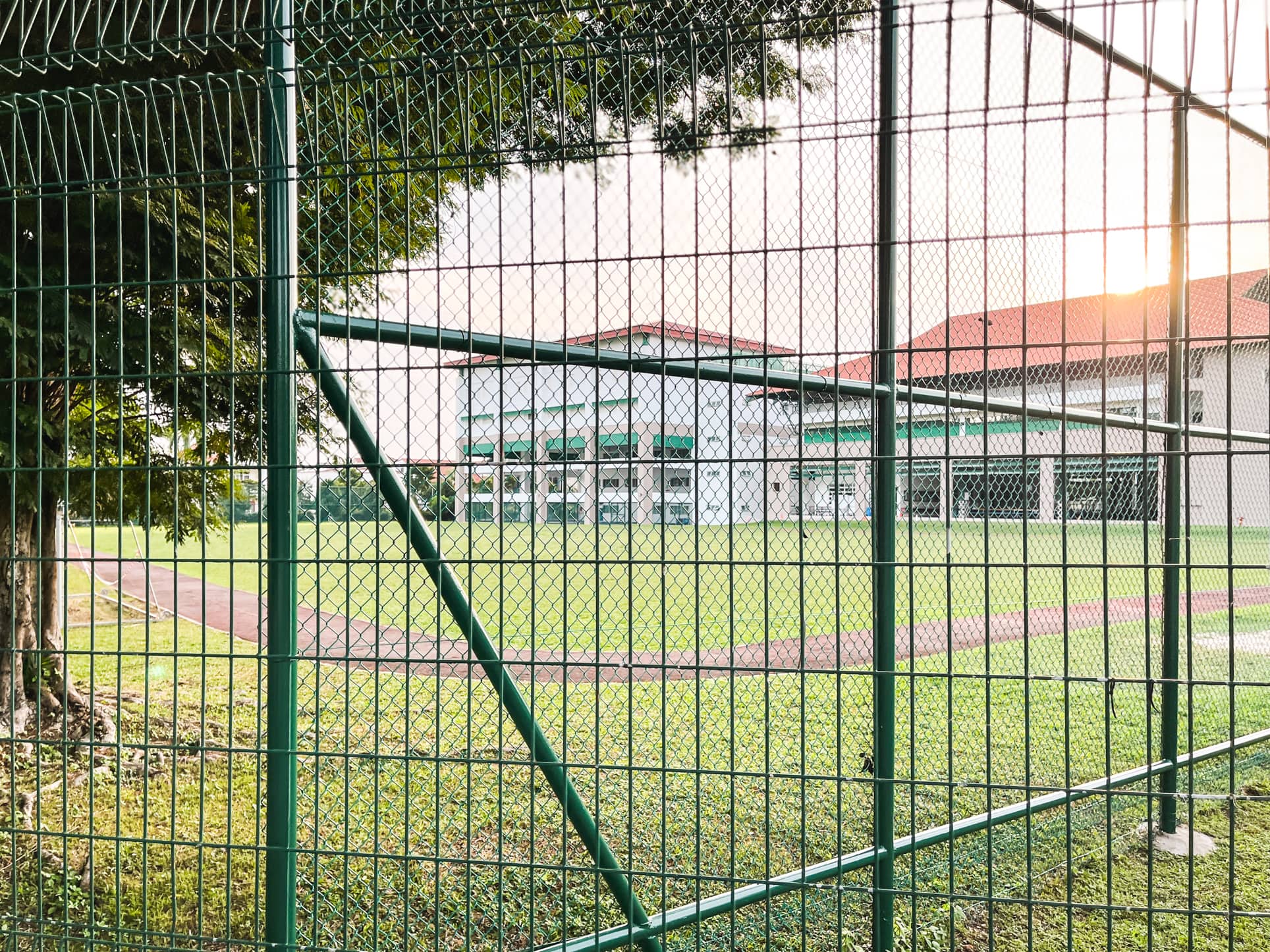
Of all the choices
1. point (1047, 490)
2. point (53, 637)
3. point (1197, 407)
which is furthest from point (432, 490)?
point (53, 637)

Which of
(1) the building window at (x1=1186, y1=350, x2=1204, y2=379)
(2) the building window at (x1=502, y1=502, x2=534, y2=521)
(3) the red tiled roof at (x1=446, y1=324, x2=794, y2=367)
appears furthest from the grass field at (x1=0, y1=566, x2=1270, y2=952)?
(1) the building window at (x1=1186, y1=350, x2=1204, y2=379)

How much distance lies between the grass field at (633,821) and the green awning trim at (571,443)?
728 mm

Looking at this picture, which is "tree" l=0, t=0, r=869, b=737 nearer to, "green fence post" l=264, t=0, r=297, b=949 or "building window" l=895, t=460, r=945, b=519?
"green fence post" l=264, t=0, r=297, b=949

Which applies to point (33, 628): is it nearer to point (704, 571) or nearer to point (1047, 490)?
point (704, 571)

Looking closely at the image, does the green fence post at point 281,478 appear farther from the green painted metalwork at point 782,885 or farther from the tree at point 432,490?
the green painted metalwork at point 782,885

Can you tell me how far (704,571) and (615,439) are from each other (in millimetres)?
3525

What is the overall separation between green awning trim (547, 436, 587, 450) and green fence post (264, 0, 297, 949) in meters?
0.75

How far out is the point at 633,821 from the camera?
11.9 feet

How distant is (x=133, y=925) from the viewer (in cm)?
381

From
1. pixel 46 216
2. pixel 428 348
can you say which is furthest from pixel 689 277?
pixel 46 216

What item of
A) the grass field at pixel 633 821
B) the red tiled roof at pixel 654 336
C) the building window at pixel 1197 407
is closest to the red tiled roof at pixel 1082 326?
the building window at pixel 1197 407

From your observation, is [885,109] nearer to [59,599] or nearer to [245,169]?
[245,169]

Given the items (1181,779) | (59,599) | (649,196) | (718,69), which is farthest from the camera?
(59,599)

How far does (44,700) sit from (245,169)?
16.5ft
